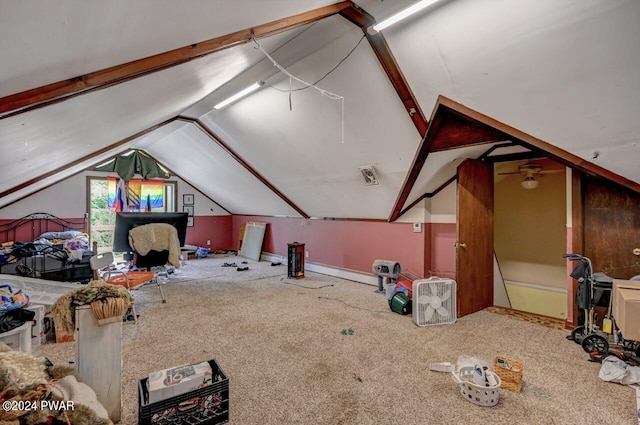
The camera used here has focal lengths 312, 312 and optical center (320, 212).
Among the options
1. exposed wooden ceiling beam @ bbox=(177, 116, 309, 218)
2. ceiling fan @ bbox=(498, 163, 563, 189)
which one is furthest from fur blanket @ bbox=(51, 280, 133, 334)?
ceiling fan @ bbox=(498, 163, 563, 189)

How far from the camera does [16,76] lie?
4.55ft

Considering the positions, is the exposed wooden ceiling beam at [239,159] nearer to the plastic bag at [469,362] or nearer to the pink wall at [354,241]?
the pink wall at [354,241]

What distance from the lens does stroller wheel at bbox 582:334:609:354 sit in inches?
115

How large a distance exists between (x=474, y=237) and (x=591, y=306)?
4.53ft

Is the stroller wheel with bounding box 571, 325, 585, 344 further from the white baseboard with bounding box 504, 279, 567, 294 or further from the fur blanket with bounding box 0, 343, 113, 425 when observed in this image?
the fur blanket with bounding box 0, 343, 113, 425

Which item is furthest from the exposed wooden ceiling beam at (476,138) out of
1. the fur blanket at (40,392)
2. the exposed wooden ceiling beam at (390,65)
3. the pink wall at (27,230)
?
the pink wall at (27,230)

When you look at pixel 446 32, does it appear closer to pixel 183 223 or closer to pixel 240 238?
pixel 183 223

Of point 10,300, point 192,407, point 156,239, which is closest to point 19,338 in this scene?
point 10,300

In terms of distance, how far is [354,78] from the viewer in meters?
3.51

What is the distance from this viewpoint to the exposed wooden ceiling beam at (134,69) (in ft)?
5.30

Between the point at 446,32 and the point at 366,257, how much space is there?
4.08m

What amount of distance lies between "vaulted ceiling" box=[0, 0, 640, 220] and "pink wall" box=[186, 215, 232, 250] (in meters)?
4.43

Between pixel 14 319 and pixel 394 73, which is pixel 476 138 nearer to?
pixel 394 73

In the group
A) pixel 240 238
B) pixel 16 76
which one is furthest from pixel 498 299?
pixel 240 238
